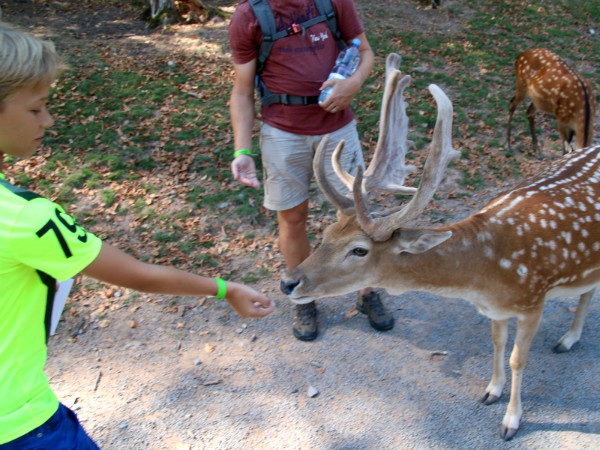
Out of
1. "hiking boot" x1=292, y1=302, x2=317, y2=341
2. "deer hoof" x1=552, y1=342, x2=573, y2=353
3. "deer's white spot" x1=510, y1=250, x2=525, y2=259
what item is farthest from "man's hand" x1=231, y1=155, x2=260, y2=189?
"deer hoof" x1=552, y1=342, x2=573, y2=353

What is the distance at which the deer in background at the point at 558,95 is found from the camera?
674 cm

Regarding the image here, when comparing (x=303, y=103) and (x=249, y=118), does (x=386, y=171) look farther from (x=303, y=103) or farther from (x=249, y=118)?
(x=249, y=118)

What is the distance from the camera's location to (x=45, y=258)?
1495 millimetres

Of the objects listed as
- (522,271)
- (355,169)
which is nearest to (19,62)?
(355,169)

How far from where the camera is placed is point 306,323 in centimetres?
436

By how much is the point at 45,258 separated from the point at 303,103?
2440 mm

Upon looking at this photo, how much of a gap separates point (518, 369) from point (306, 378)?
1481mm

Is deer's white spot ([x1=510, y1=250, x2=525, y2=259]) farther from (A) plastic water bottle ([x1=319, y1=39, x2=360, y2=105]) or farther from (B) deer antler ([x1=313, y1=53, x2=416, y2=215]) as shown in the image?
(A) plastic water bottle ([x1=319, y1=39, x2=360, y2=105])

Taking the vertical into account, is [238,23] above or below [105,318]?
above

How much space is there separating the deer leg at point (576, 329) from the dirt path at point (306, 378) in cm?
10

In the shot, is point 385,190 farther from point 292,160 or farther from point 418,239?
point 292,160

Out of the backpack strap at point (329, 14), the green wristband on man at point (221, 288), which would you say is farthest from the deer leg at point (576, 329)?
the green wristband on man at point (221, 288)

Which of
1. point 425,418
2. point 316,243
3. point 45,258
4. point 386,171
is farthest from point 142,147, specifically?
point 45,258

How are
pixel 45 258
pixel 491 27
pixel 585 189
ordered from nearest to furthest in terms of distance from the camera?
1. pixel 45 258
2. pixel 585 189
3. pixel 491 27
